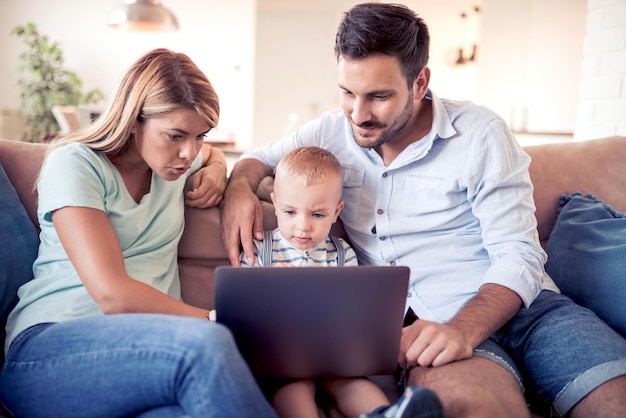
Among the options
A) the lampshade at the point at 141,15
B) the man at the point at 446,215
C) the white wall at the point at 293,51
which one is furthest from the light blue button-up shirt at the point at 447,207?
the white wall at the point at 293,51

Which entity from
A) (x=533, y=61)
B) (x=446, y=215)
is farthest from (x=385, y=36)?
(x=533, y=61)

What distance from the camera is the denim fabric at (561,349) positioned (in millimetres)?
1260

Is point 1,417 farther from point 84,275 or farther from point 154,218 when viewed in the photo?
point 154,218

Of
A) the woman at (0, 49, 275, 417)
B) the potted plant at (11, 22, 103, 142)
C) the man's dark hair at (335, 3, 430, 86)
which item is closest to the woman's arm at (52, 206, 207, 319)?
the woman at (0, 49, 275, 417)

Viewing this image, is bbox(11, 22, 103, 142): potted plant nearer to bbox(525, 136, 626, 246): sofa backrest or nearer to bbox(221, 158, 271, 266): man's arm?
bbox(221, 158, 271, 266): man's arm

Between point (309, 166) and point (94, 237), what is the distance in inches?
20.9

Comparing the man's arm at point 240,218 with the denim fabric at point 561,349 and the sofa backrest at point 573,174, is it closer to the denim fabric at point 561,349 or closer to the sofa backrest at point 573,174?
the sofa backrest at point 573,174

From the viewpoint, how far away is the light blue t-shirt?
1.25 metres

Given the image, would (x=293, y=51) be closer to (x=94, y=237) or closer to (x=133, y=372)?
(x=94, y=237)

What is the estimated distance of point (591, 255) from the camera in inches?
65.1

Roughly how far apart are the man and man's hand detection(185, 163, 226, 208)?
1.4 inches

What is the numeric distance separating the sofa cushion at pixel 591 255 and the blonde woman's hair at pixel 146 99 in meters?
1.08

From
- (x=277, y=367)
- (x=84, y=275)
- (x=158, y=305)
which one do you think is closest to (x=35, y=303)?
(x=84, y=275)

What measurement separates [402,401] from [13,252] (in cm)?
96
